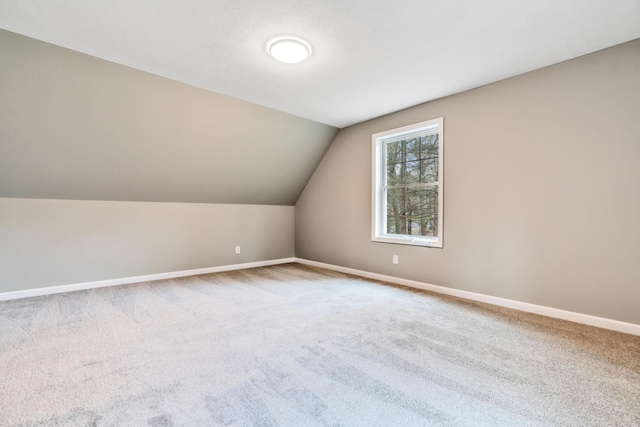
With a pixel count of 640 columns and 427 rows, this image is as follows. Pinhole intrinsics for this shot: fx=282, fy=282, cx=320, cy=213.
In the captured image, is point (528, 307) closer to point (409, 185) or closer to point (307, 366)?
point (409, 185)

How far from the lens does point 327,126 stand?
14.5 feet

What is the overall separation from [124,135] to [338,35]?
8.41 ft

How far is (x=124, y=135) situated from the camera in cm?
313

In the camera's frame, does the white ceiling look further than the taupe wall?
No

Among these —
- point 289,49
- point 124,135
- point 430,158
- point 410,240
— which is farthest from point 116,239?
point 430,158

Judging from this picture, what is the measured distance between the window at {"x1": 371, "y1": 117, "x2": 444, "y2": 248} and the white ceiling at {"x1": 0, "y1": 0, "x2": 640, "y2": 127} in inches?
30.7

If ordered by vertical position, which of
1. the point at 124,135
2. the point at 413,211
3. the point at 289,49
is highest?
the point at 289,49

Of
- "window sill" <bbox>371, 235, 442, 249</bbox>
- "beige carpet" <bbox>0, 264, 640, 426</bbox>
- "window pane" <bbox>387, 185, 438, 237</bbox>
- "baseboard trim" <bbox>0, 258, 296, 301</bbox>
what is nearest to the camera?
"beige carpet" <bbox>0, 264, 640, 426</bbox>

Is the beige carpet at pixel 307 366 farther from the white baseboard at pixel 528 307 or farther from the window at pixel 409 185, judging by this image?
the window at pixel 409 185

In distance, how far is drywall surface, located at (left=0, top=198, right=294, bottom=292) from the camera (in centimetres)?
315

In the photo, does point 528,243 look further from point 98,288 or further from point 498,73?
point 98,288

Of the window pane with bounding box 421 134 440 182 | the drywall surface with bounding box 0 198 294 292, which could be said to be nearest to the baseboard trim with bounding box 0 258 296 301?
the drywall surface with bounding box 0 198 294 292

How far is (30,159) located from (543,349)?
16.1 feet

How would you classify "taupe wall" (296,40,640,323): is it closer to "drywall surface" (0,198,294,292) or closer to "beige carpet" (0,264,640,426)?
"beige carpet" (0,264,640,426)
